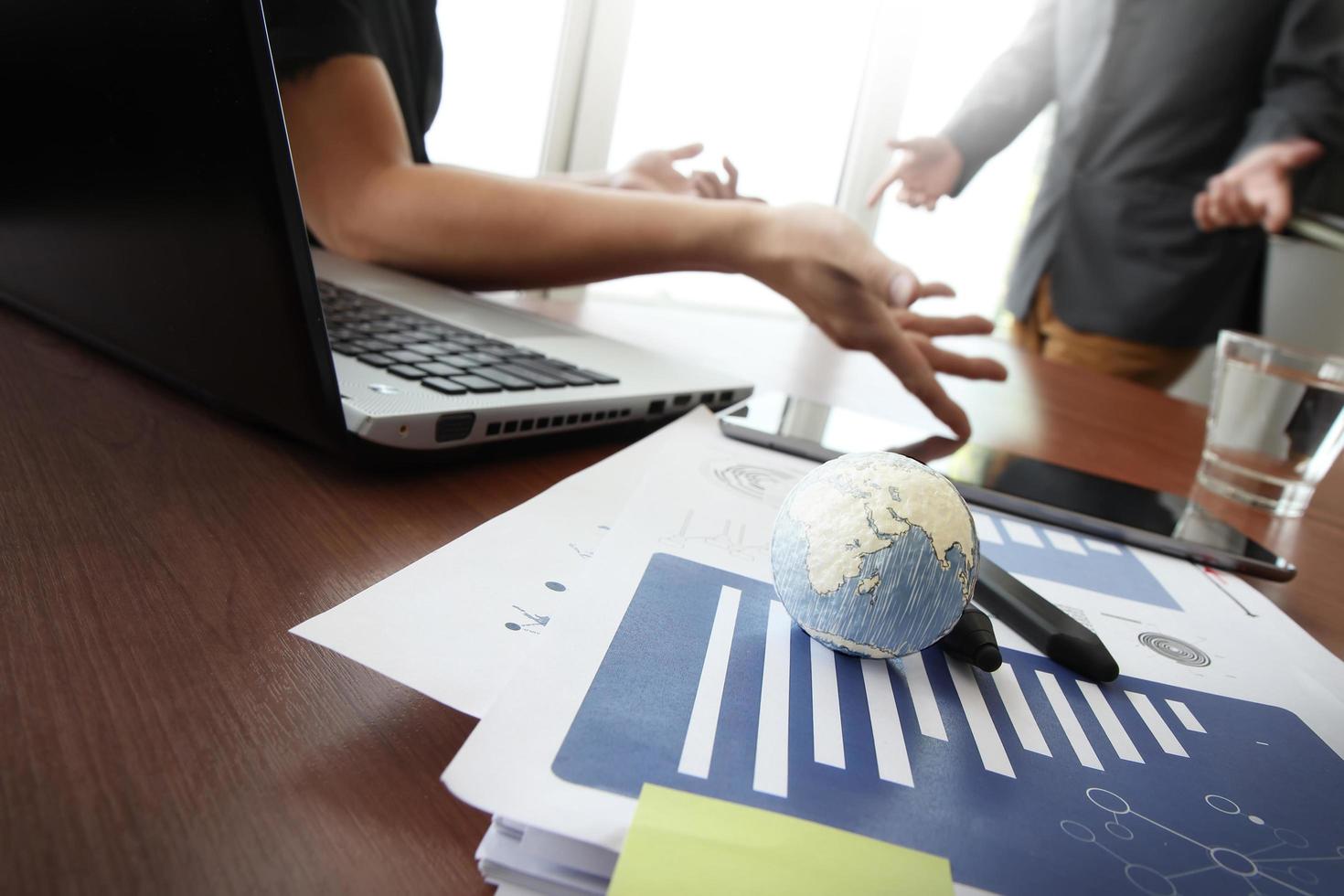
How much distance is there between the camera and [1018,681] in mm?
273

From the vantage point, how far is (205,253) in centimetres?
31

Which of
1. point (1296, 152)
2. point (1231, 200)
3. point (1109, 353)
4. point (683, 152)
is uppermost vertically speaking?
point (1296, 152)

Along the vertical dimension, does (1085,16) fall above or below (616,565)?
above

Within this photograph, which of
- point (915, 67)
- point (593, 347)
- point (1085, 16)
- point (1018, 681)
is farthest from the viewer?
point (915, 67)

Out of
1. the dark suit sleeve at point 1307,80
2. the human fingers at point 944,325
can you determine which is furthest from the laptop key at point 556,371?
the dark suit sleeve at point 1307,80

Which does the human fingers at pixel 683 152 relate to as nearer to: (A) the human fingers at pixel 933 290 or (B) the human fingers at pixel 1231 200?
(A) the human fingers at pixel 933 290

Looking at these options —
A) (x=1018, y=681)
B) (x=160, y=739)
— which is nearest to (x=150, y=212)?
(x=160, y=739)

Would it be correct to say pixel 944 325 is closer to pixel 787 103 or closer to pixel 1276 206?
pixel 1276 206

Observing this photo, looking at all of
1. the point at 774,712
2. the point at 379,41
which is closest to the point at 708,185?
the point at 379,41

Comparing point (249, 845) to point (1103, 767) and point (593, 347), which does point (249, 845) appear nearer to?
point (1103, 767)

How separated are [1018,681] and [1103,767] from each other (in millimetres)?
42

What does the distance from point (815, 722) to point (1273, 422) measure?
1.77ft

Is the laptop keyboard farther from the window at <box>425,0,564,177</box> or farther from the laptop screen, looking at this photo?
the window at <box>425,0,564,177</box>

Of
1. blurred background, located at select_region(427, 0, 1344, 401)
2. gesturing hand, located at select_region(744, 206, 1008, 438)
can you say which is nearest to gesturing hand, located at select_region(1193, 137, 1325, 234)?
blurred background, located at select_region(427, 0, 1344, 401)
